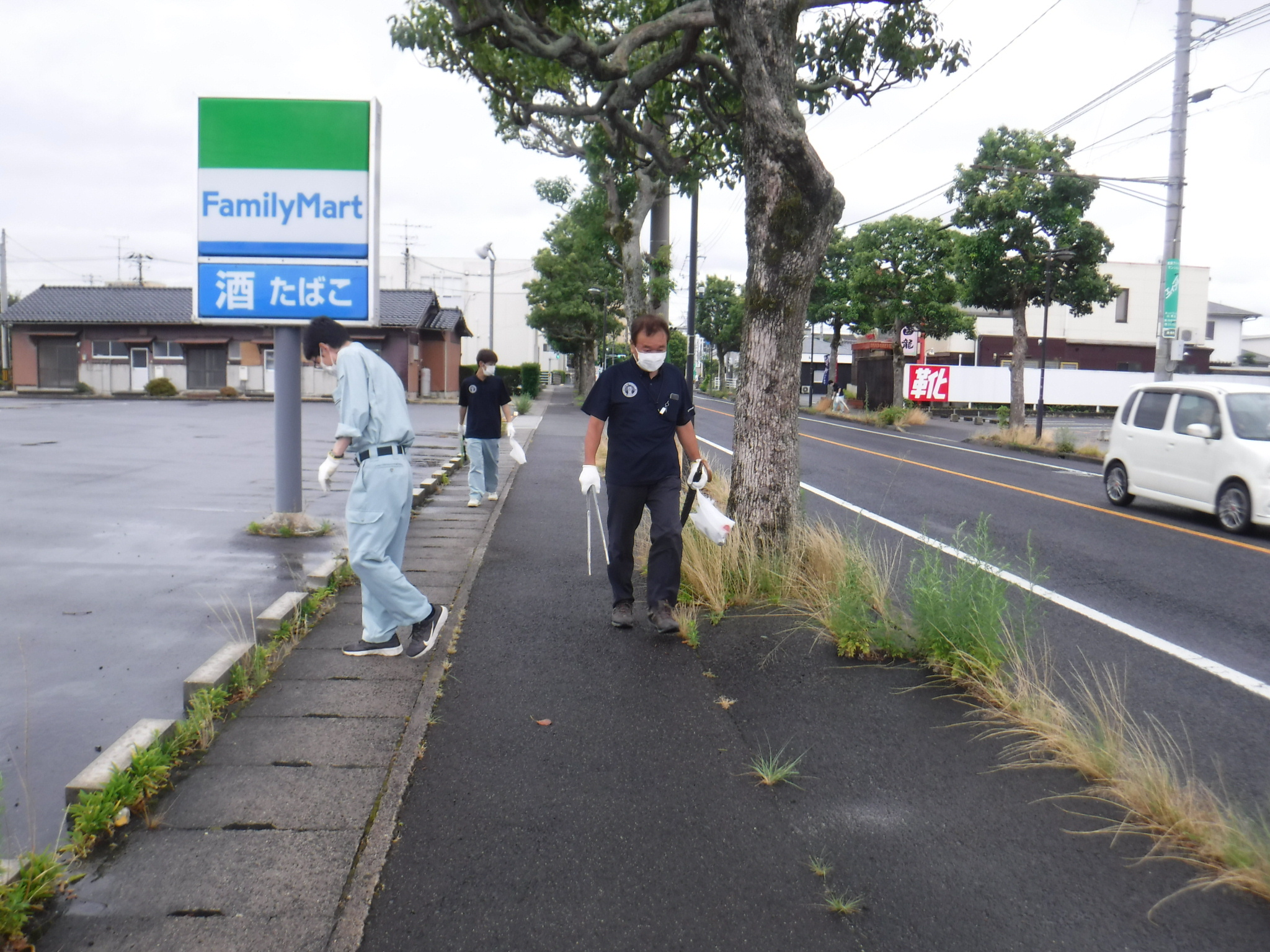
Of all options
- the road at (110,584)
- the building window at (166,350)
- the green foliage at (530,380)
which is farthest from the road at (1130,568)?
the green foliage at (530,380)

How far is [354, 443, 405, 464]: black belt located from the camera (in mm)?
5211

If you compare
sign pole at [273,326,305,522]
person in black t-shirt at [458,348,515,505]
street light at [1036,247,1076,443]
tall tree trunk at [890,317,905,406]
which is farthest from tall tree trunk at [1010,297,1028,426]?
sign pole at [273,326,305,522]

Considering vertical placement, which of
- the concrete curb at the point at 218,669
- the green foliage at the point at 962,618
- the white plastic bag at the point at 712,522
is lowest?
the concrete curb at the point at 218,669

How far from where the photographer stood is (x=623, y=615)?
602cm

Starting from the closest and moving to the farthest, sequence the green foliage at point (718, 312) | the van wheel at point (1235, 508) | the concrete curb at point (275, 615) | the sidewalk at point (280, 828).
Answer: the sidewalk at point (280, 828)
the concrete curb at point (275, 615)
the van wheel at point (1235, 508)
the green foliage at point (718, 312)

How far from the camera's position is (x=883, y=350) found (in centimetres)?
4212

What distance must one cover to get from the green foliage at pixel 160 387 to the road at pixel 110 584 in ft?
90.7

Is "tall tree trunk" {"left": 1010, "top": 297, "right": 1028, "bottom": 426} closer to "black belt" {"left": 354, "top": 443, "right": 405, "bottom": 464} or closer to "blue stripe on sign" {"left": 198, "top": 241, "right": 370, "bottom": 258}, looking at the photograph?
"blue stripe on sign" {"left": 198, "top": 241, "right": 370, "bottom": 258}

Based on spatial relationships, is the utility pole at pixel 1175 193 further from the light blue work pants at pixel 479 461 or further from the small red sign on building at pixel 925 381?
the small red sign on building at pixel 925 381

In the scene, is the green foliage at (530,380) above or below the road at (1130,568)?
above

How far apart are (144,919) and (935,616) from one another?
13.0ft

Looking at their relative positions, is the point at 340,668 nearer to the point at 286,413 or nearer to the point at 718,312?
the point at 286,413

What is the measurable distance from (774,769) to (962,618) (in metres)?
1.81

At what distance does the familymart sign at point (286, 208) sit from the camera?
8.70 m
